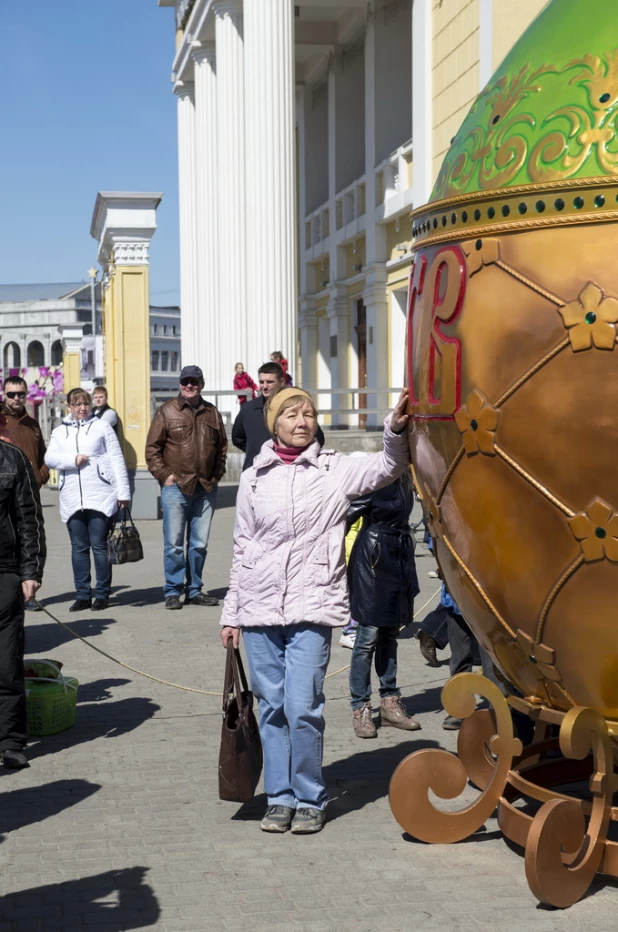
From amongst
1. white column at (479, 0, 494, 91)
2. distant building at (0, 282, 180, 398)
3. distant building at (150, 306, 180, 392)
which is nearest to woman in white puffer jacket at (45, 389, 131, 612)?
white column at (479, 0, 494, 91)

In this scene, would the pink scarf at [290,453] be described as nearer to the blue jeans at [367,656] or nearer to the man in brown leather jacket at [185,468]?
the blue jeans at [367,656]

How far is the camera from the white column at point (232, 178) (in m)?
24.4

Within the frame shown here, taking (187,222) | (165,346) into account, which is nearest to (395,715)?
(187,222)

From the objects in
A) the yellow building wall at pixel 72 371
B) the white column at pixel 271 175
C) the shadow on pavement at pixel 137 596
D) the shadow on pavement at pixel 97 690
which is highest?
the white column at pixel 271 175

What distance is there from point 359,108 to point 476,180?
A: 26938mm

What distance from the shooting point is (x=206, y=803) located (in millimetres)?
5383

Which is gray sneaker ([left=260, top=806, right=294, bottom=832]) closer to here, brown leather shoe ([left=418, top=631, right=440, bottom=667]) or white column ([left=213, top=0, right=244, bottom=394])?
brown leather shoe ([left=418, top=631, right=440, bottom=667])

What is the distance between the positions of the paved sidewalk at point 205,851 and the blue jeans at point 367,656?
233 millimetres

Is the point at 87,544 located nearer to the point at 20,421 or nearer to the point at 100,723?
the point at 20,421

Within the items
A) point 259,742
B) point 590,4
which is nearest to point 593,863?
point 259,742

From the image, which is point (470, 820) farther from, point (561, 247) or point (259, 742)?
point (561, 247)

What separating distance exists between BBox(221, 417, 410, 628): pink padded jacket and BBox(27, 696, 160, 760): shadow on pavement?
1.71m

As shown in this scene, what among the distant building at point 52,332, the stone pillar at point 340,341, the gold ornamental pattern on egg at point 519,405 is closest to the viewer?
the gold ornamental pattern on egg at point 519,405

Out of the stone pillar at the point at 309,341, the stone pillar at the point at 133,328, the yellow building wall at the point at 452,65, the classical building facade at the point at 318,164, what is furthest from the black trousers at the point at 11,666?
the stone pillar at the point at 309,341
